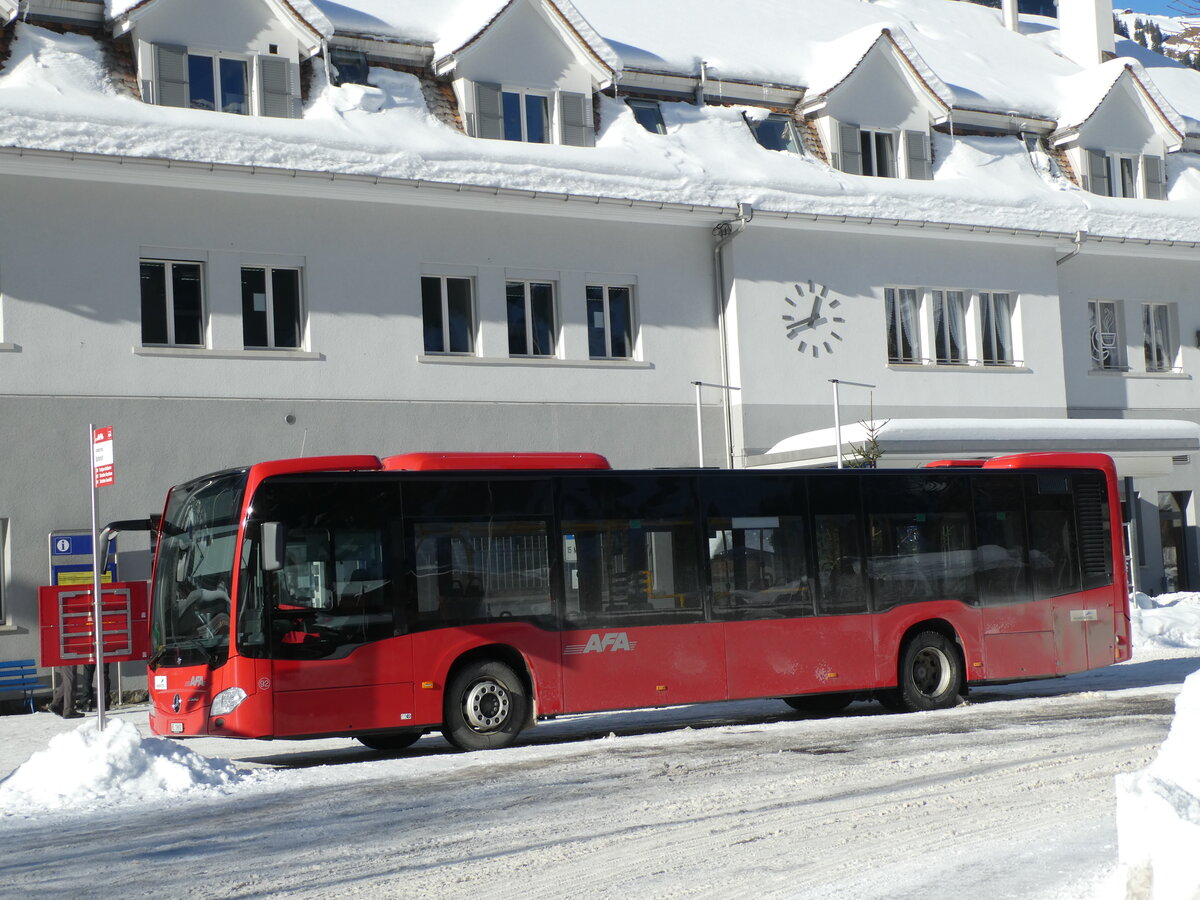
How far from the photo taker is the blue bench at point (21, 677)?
18.6 metres

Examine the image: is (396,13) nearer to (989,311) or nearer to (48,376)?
(48,376)

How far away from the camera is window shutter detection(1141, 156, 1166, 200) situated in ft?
93.8

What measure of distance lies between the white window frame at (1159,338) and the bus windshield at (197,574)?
2068 centimetres

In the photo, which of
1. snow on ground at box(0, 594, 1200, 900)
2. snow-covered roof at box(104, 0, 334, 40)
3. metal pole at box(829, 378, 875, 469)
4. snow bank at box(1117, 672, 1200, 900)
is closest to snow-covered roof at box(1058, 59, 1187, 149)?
metal pole at box(829, 378, 875, 469)

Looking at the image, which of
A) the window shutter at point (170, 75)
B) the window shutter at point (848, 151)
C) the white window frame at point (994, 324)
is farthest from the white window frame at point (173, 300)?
the white window frame at point (994, 324)

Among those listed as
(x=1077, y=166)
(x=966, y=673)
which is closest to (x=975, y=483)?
(x=966, y=673)

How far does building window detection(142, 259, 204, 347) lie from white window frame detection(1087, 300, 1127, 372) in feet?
54.3

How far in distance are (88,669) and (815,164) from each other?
46.2 feet

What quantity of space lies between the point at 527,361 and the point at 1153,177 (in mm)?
13931

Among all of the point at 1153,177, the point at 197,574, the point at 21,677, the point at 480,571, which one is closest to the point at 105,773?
the point at 197,574

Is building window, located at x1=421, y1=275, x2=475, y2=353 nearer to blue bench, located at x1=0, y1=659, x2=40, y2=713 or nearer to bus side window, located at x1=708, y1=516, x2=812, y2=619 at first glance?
blue bench, located at x1=0, y1=659, x2=40, y2=713

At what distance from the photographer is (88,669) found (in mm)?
18188

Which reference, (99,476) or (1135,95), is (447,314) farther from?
(1135,95)

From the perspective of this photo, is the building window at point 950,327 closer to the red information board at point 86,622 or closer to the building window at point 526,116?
the building window at point 526,116
